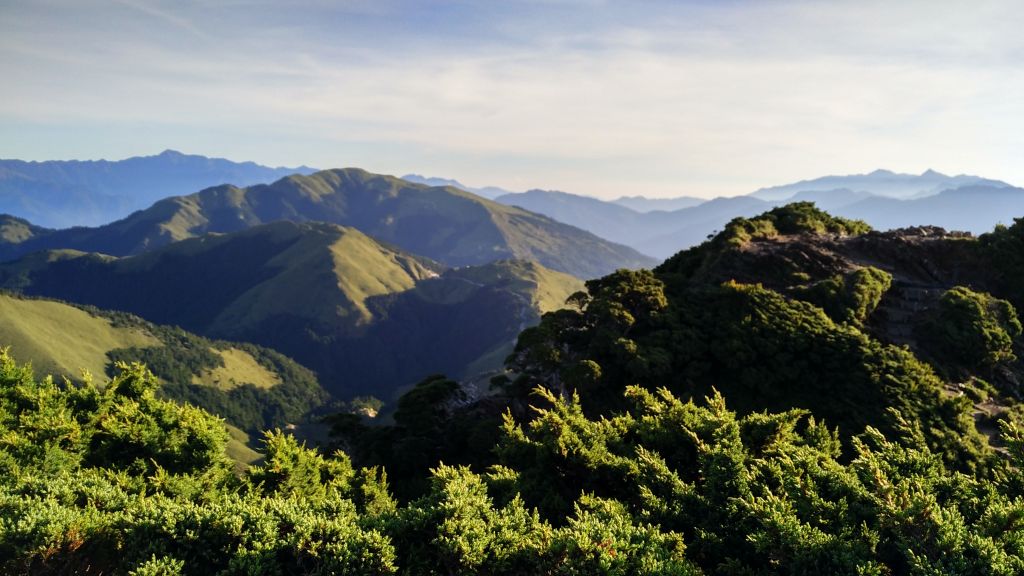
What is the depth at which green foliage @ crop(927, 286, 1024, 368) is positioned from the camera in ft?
124

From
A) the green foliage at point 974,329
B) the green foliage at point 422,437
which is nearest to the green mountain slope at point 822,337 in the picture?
the green foliage at point 974,329

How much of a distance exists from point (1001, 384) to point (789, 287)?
622 inches

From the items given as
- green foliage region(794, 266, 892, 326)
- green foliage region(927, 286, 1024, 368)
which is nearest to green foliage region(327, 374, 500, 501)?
green foliage region(794, 266, 892, 326)

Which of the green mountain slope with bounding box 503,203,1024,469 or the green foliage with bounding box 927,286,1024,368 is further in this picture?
the green foliage with bounding box 927,286,1024,368

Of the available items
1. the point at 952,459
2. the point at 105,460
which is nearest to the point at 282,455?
the point at 105,460

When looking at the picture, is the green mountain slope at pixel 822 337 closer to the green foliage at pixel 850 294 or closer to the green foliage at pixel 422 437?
the green foliage at pixel 850 294

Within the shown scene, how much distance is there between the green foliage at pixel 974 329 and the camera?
3794cm

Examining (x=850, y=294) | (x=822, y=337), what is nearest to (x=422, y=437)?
(x=822, y=337)

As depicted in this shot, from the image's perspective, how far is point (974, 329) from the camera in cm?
3803

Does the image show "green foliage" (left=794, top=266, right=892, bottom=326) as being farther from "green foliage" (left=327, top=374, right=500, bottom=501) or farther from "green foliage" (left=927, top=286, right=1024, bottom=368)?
"green foliage" (left=327, top=374, right=500, bottom=501)

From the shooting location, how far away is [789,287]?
4488 centimetres

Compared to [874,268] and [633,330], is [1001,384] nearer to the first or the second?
[874,268]

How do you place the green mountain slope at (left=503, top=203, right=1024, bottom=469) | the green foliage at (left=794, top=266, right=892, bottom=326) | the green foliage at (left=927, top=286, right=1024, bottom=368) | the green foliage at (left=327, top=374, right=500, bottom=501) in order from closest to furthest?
the green mountain slope at (left=503, top=203, right=1024, bottom=469) → the green foliage at (left=327, top=374, right=500, bottom=501) → the green foliage at (left=927, top=286, right=1024, bottom=368) → the green foliage at (left=794, top=266, right=892, bottom=326)

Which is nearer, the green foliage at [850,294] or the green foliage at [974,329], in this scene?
the green foliage at [974,329]
